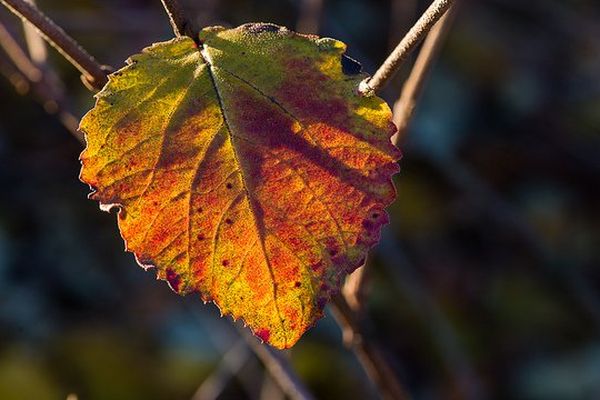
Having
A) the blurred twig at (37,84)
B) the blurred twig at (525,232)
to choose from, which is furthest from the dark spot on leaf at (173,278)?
the blurred twig at (525,232)

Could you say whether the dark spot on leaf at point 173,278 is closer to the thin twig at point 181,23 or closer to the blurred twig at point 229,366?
the thin twig at point 181,23

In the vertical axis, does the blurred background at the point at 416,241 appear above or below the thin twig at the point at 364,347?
below

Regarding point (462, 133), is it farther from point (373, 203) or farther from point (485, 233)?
point (373, 203)

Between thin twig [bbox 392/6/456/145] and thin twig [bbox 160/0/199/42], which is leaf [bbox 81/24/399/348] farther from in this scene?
thin twig [bbox 392/6/456/145]

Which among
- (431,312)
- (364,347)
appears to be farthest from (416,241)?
(364,347)

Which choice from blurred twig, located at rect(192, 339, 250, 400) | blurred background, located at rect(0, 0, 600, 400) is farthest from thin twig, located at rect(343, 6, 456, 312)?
blurred background, located at rect(0, 0, 600, 400)
